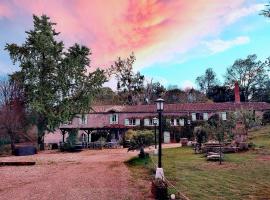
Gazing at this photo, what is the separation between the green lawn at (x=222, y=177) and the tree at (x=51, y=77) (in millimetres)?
25480

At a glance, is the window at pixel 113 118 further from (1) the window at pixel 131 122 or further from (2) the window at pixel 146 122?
(2) the window at pixel 146 122

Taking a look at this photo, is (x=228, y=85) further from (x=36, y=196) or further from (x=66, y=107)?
(x=36, y=196)

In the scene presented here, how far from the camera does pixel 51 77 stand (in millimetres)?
53562

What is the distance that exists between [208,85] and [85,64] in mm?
68227

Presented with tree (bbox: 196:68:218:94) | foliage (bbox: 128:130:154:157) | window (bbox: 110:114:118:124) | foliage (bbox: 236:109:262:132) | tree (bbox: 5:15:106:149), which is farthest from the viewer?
tree (bbox: 196:68:218:94)

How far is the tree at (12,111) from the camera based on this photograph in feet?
161

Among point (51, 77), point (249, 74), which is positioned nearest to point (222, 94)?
point (249, 74)

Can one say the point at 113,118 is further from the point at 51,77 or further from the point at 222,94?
the point at 222,94

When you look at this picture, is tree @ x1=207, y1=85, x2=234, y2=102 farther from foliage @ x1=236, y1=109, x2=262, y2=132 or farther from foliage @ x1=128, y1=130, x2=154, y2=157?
foliage @ x1=128, y1=130, x2=154, y2=157

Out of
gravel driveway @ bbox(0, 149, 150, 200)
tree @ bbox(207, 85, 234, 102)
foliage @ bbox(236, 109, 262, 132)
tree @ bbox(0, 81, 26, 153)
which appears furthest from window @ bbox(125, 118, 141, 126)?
gravel driveway @ bbox(0, 149, 150, 200)

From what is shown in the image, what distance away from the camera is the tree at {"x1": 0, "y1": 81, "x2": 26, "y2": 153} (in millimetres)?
48969

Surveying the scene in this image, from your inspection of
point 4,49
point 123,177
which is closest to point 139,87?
point 4,49

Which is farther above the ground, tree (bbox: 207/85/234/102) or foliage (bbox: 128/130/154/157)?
tree (bbox: 207/85/234/102)

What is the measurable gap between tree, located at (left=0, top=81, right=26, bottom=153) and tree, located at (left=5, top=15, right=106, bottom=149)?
1.56 metres
